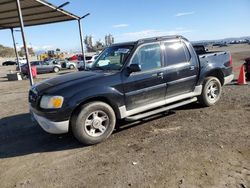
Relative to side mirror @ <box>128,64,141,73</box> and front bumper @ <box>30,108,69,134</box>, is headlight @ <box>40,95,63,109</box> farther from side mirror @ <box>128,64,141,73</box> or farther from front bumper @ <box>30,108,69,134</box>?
side mirror @ <box>128,64,141,73</box>

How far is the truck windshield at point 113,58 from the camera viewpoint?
18.1 ft

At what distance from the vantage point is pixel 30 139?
5.62 m

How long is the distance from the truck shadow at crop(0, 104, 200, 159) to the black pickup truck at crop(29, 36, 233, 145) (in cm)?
41

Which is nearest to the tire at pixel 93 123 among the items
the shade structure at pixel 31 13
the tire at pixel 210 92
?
the tire at pixel 210 92

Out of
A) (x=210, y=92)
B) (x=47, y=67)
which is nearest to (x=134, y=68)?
(x=210, y=92)

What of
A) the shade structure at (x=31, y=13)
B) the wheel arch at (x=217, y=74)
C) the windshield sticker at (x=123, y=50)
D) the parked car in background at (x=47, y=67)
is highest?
the shade structure at (x=31, y=13)

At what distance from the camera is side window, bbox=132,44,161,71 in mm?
5543

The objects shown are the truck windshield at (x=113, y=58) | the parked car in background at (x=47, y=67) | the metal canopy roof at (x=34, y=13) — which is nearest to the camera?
the truck windshield at (x=113, y=58)

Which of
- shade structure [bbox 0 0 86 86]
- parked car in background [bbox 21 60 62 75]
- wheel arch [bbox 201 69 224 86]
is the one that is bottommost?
parked car in background [bbox 21 60 62 75]

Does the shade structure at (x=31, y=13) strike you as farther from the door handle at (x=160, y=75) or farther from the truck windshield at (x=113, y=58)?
the door handle at (x=160, y=75)

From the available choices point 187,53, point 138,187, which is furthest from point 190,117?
point 138,187

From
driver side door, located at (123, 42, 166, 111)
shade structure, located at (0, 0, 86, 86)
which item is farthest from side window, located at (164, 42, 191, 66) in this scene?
shade structure, located at (0, 0, 86, 86)

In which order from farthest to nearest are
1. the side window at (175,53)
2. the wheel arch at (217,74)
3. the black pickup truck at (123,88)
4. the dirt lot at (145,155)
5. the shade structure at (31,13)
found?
the shade structure at (31,13)
the wheel arch at (217,74)
the side window at (175,53)
the black pickup truck at (123,88)
the dirt lot at (145,155)

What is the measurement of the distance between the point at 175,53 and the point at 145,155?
2.75m
